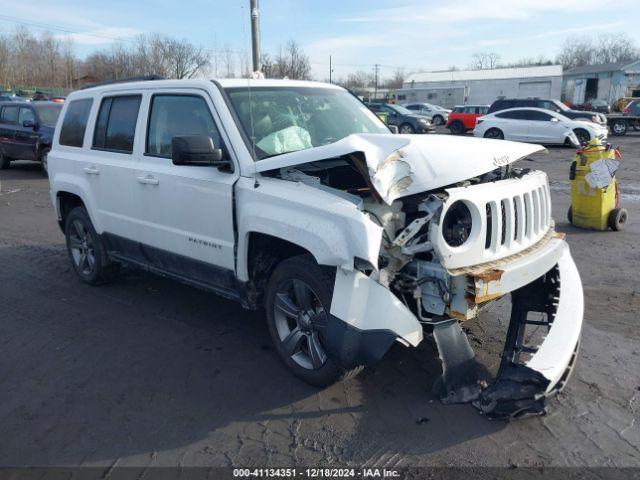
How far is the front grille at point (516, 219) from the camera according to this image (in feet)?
10.6

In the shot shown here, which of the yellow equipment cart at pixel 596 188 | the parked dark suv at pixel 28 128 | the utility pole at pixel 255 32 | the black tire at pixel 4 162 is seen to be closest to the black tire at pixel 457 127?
the utility pole at pixel 255 32

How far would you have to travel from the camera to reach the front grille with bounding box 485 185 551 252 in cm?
322

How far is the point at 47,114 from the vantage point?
1447 centimetres

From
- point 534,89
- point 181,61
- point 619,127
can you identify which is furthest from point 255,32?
point 534,89

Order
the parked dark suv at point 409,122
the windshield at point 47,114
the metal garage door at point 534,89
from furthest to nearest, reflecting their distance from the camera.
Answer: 1. the metal garage door at point 534,89
2. the parked dark suv at point 409,122
3. the windshield at point 47,114

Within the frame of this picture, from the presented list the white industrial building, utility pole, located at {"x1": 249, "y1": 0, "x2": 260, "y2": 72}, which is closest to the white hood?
utility pole, located at {"x1": 249, "y1": 0, "x2": 260, "y2": 72}

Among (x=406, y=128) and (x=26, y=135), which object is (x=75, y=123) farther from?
(x=406, y=128)

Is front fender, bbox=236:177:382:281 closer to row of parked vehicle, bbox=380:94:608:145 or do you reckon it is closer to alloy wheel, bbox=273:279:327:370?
alloy wheel, bbox=273:279:327:370

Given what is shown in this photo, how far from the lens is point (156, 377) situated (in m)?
3.79

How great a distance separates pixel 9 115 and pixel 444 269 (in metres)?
15.6

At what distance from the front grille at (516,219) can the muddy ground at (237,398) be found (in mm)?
991

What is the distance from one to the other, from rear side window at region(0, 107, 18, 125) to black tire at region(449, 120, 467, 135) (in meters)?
20.9

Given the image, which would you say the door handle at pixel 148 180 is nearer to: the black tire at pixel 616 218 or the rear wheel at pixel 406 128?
the black tire at pixel 616 218

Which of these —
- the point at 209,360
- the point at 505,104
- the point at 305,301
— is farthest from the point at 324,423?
the point at 505,104
